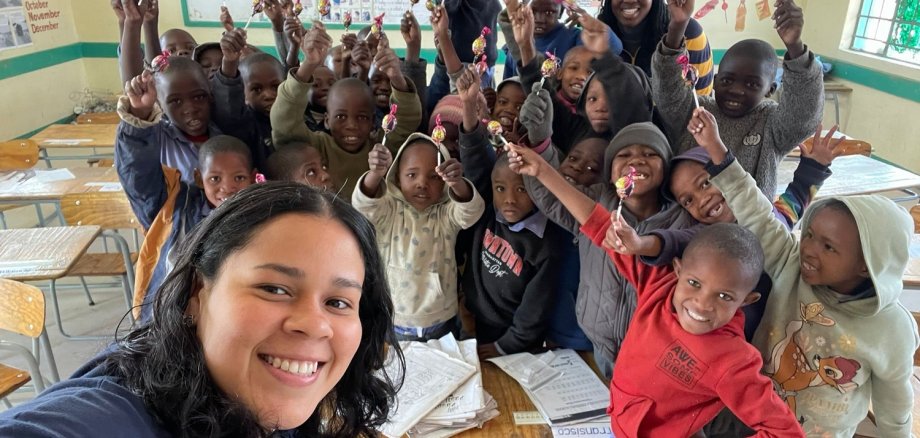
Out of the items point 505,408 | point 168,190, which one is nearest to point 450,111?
point 168,190

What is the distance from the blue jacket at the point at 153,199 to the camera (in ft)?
5.98

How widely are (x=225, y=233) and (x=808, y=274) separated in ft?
4.75

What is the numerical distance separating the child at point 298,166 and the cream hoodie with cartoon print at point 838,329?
1407 mm

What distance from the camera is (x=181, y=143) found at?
218cm

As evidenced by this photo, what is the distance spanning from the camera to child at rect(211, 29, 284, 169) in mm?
2273

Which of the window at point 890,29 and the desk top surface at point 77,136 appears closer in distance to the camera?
the desk top surface at point 77,136

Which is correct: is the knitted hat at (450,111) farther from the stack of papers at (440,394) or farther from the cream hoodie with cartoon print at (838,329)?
the cream hoodie with cartoon print at (838,329)

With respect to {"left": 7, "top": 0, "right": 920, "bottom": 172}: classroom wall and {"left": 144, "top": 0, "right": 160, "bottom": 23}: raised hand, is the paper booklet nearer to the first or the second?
{"left": 144, "top": 0, "right": 160, "bottom": 23}: raised hand

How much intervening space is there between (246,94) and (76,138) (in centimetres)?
270

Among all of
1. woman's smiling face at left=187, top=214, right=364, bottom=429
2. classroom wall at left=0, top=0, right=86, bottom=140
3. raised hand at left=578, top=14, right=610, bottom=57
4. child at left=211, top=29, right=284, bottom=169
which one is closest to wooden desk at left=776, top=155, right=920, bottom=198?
raised hand at left=578, top=14, right=610, bottom=57

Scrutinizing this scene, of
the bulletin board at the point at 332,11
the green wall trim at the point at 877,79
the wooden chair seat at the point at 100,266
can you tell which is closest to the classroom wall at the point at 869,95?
the green wall trim at the point at 877,79

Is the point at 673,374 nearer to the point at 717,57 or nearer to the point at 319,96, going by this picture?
the point at 319,96

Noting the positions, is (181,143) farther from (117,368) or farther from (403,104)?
(117,368)

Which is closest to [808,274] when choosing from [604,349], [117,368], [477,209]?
[604,349]
